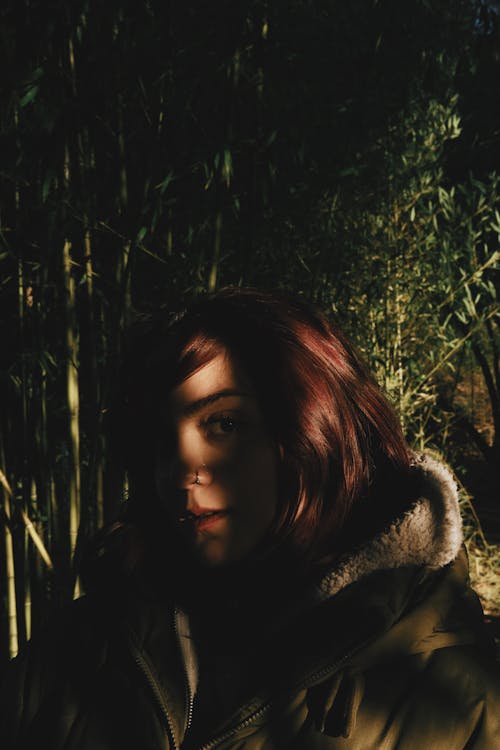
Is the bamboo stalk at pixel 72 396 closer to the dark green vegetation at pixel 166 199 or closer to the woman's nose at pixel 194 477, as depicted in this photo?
the dark green vegetation at pixel 166 199

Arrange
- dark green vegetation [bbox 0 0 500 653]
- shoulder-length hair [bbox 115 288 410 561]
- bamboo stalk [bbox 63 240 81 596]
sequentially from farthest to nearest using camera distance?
bamboo stalk [bbox 63 240 81 596] → dark green vegetation [bbox 0 0 500 653] → shoulder-length hair [bbox 115 288 410 561]

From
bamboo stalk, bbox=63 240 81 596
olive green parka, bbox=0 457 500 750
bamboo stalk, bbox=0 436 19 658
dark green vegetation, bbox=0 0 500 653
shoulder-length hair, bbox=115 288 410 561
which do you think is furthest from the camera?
bamboo stalk, bbox=0 436 19 658

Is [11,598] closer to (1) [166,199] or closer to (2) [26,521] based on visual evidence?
(2) [26,521]

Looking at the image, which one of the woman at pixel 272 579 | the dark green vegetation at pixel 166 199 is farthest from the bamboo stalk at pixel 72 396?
the woman at pixel 272 579

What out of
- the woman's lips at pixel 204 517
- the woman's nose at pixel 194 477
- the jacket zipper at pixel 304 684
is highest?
the woman's nose at pixel 194 477

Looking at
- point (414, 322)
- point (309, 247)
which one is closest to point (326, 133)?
point (309, 247)

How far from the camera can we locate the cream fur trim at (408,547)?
862mm

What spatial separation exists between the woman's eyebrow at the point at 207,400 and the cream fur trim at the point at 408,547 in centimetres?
23

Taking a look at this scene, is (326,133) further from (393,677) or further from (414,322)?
(393,677)

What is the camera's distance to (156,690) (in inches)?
35.1

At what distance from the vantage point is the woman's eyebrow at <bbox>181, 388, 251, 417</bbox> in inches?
35.7

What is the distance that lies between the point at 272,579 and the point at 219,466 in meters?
0.16

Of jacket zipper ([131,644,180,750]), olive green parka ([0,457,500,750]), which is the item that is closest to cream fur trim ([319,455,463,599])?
olive green parka ([0,457,500,750])

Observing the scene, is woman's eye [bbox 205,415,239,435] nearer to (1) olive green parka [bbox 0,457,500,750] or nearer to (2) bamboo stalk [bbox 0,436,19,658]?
(1) olive green parka [bbox 0,457,500,750]
